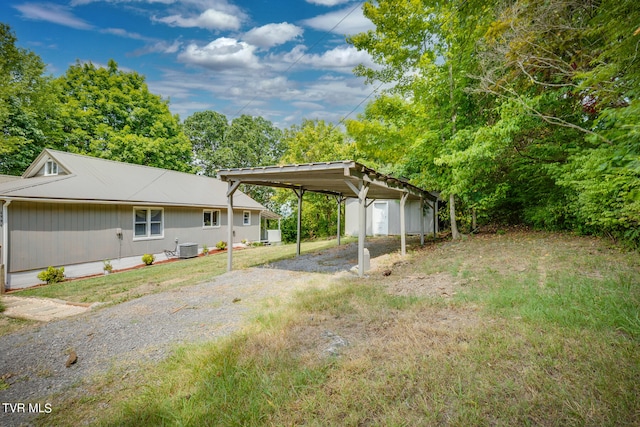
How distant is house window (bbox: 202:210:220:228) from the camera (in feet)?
53.1

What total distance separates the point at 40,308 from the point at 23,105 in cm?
1743

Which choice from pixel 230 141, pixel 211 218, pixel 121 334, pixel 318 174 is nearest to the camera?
pixel 121 334

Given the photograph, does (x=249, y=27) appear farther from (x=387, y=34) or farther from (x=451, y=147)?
(x=451, y=147)

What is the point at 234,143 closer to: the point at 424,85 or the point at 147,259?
the point at 147,259

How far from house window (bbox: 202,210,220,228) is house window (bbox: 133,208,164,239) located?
260 centimetres

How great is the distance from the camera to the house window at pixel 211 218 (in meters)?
16.2

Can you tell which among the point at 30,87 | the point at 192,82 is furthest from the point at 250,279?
the point at 30,87

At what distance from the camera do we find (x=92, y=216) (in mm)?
10734

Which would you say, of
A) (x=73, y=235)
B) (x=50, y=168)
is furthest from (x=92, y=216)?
(x=50, y=168)

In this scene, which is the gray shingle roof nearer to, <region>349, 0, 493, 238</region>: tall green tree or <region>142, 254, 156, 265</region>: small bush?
<region>142, 254, 156, 265</region>: small bush

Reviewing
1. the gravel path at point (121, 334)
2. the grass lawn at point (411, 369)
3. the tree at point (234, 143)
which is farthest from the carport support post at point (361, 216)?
the tree at point (234, 143)

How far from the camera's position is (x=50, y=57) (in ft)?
60.4

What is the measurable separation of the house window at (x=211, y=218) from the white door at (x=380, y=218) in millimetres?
9577

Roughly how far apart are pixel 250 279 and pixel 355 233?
43.0ft
